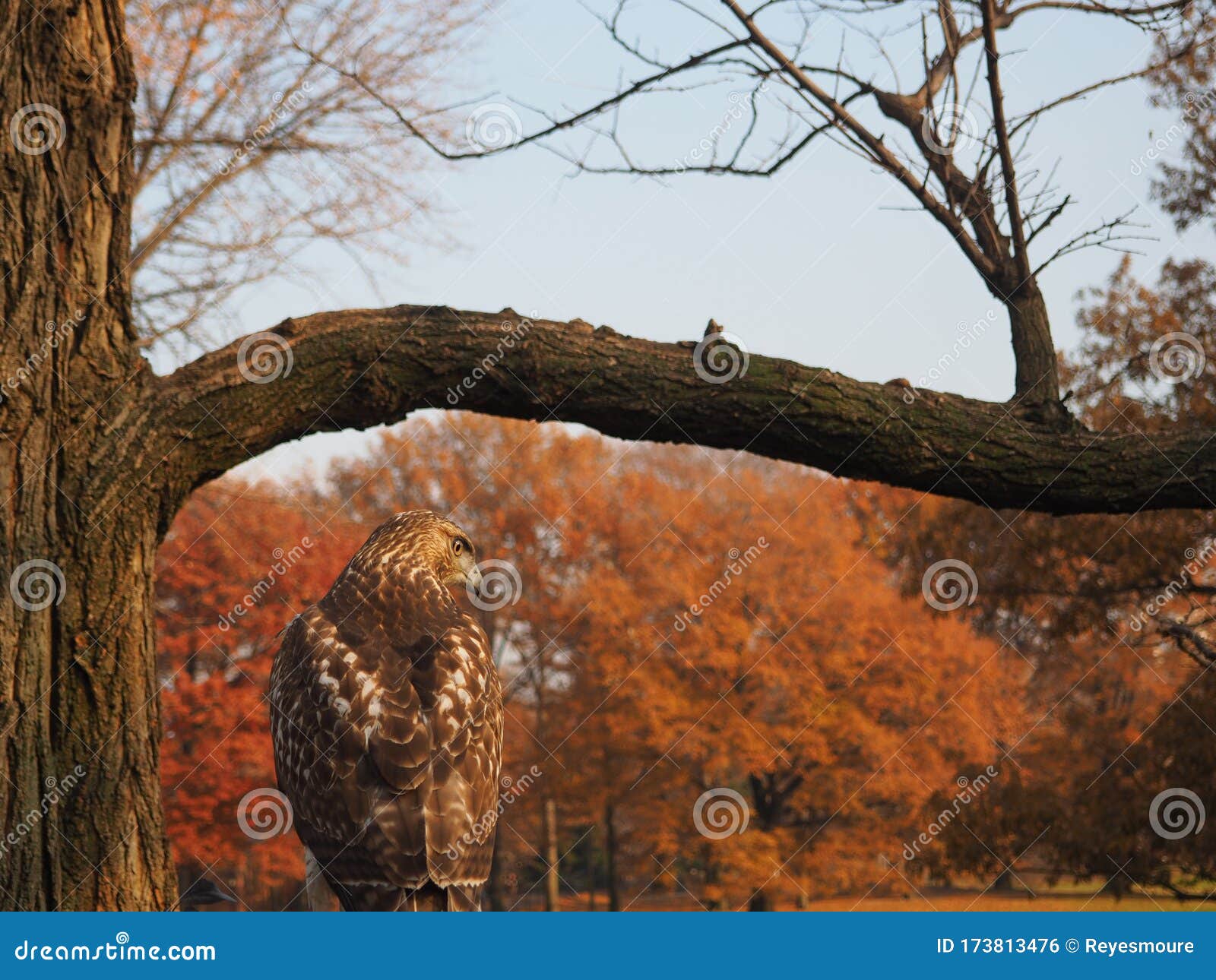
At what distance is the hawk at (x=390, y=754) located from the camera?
305 cm

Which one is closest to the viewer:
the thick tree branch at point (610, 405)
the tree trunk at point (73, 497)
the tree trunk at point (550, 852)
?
the tree trunk at point (73, 497)

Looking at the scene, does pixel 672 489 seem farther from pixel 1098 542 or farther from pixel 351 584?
pixel 351 584

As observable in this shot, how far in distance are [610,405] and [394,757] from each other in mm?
2186

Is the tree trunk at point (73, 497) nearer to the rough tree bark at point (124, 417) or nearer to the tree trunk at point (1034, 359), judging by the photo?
the rough tree bark at point (124, 417)

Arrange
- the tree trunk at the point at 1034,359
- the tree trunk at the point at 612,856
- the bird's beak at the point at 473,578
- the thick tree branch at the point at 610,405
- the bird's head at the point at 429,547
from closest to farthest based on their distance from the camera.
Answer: the bird's head at the point at 429,547, the bird's beak at the point at 473,578, the thick tree branch at the point at 610,405, the tree trunk at the point at 1034,359, the tree trunk at the point at 612,856

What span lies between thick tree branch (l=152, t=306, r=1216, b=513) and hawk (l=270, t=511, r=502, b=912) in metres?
1.54

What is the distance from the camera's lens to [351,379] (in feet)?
15.6

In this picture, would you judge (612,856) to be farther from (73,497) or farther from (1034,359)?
(73,497)

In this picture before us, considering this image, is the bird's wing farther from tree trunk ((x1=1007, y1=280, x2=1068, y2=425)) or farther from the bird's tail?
tree trunk ((x1=1007, y1=280, x2=1068, y2=425))

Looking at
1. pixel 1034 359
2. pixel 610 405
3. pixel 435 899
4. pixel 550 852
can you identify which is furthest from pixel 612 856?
pixel 435 899

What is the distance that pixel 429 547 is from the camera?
3688 mm

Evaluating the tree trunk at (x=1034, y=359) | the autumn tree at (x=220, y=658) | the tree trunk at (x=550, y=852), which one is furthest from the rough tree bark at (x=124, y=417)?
the tree trunk at (x=550, y=852)

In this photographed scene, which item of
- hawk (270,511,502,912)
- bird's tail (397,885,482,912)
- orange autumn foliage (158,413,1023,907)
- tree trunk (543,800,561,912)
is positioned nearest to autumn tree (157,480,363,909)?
orange autumn foliage (158,413,1023,907)

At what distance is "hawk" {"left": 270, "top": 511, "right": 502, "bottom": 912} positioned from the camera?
3053mm
